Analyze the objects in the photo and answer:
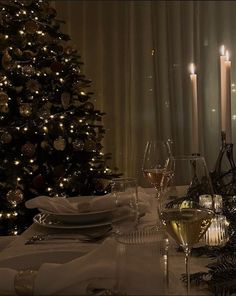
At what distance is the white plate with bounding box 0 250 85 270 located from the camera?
817mm

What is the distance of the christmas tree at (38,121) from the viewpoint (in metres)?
2.50

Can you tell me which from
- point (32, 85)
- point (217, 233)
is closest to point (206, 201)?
point (217, 233)

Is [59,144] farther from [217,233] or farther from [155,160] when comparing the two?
[217,233]

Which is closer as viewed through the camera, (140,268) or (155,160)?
(140,268)

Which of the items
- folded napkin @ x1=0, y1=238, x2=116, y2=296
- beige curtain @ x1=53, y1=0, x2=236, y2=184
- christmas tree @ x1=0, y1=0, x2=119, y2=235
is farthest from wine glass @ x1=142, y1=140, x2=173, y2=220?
beige curtain @ x1=53, y1=0, x2=236, y2=184

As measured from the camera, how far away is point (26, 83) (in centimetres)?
258

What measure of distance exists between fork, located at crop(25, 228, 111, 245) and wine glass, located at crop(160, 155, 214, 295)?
30 centimetres

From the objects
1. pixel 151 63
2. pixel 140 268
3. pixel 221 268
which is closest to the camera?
pixel 140 268

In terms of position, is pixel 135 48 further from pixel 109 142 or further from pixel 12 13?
pixel 12 13

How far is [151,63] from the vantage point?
11.8ft

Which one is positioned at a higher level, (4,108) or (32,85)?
(32,85)

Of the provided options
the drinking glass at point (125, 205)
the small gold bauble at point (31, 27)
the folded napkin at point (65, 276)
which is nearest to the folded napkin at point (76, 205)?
the drinking glass at point (125, 205)

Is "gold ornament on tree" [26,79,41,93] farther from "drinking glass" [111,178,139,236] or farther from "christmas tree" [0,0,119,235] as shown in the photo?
"drinking glass" [111,178,139,236]

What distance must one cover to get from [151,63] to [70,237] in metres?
2.78
